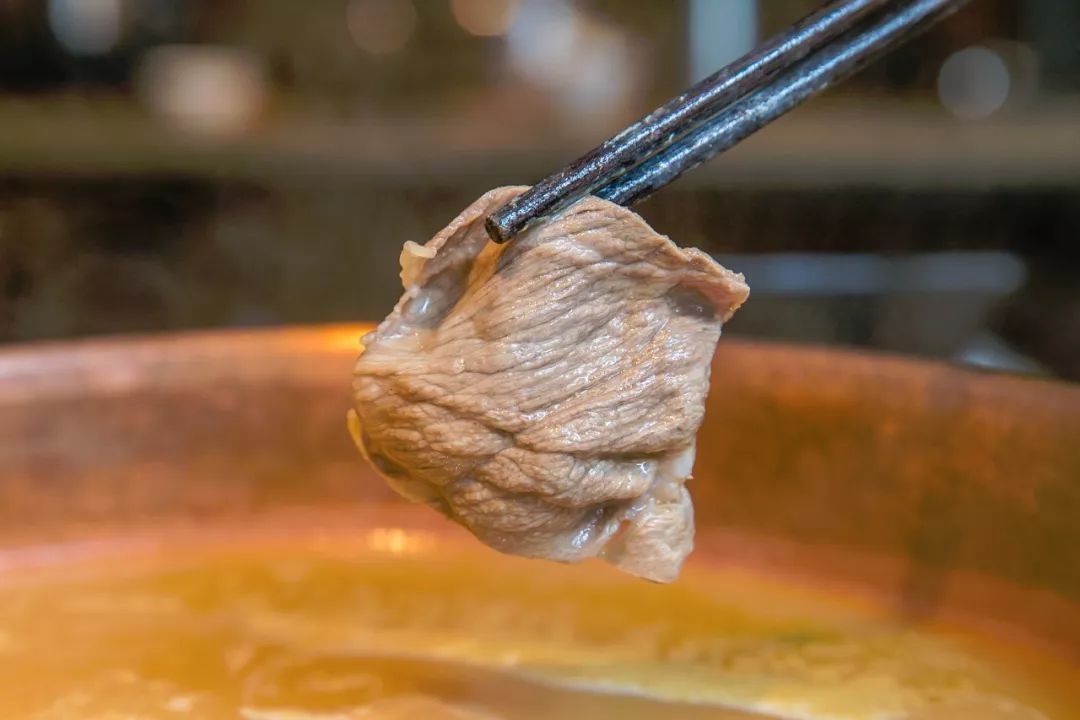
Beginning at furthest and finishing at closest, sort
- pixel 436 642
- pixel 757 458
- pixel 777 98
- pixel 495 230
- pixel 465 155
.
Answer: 1. pixel 465 155
2. pixel 757 458
3. pixel 436 642
4. pixel 777 98
5. pixel 495 230

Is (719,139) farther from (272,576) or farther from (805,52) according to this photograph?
(272,576)


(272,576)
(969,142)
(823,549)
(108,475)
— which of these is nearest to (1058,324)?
(969,142)

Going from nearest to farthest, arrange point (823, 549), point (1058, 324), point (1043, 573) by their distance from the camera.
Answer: point (1043, 573)
point (823, 549)
point (1058, 324)

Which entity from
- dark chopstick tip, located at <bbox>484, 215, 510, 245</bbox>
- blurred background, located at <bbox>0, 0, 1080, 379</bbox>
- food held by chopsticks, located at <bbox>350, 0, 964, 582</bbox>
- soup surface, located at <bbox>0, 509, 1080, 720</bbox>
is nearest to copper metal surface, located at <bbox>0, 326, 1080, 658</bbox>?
soup surface, located at <bbox>0, 509, 1080, 720</bbox>

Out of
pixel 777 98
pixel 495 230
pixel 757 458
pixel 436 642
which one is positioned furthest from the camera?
pixel 757 458

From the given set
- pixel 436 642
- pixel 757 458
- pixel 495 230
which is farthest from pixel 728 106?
pixel 436 642

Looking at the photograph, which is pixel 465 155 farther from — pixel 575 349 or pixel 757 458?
pixel 575 349

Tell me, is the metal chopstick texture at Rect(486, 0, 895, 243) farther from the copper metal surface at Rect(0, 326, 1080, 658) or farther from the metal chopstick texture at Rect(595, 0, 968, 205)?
the copper metal surface at Rect(0, 326, 1080, 658)
